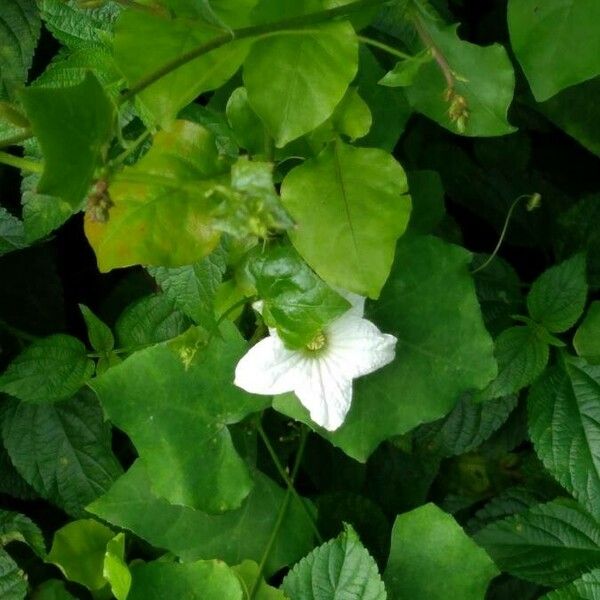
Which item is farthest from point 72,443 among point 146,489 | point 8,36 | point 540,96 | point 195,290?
point 540,96

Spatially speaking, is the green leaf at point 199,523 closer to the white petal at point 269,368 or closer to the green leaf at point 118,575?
the green leaf at point 118,575

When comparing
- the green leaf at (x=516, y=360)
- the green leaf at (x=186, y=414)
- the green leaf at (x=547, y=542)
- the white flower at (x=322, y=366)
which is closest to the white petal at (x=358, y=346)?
the white flower at (x=322, y=366)

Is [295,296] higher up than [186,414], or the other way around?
[295,296]

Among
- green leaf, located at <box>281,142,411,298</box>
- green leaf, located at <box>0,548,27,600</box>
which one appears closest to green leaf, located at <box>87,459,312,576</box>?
green leaf, located at <box>0,548,27,600</box>

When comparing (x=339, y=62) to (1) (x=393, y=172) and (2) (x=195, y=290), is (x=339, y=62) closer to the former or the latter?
(1) (x=393, y=172)

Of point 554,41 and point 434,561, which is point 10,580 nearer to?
point 434,561

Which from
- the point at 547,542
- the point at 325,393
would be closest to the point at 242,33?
the point at 325,393

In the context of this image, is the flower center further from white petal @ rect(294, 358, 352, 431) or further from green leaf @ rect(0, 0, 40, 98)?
green leaf @ rect(0, 0, 40, 98)
